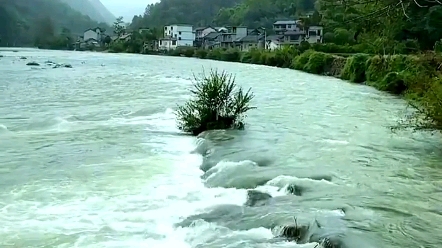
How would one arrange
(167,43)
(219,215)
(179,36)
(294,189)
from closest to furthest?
1. (219,215)
2. (294,189)
3. (167,43)
4. (179,36)

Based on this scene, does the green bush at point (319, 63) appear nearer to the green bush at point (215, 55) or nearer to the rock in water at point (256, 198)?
the green bush at point (215, 55)

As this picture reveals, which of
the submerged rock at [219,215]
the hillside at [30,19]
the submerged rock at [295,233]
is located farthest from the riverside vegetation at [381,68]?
the hillside at [30,19]

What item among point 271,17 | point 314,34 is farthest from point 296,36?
point 271,17

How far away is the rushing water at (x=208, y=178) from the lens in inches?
316

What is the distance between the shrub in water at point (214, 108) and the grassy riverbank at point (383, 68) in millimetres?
4774

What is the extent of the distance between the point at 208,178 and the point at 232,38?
3325 inches

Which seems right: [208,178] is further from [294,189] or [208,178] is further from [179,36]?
[179,36]

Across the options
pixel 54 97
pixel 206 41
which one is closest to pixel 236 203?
pixel 54 97

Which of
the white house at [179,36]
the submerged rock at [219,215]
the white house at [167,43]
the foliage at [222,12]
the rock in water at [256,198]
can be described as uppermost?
the foliage at [222,12]

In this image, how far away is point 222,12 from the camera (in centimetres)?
13175

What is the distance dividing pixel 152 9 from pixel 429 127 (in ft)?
502

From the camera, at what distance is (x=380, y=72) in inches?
1223

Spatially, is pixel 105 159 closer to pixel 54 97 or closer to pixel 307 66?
pixel 54 97

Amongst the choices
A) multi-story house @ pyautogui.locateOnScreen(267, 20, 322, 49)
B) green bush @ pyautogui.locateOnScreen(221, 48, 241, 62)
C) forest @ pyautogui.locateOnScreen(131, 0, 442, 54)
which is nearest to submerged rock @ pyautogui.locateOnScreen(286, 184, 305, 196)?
forest @ pyautogui.locateOnScreen(131, 0, 442, 54)
